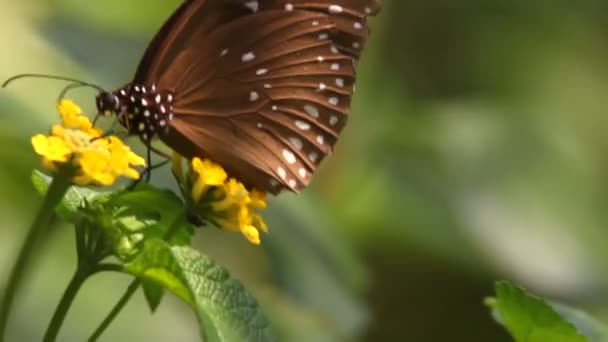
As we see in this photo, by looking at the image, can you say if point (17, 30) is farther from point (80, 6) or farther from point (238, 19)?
point (238, 19)

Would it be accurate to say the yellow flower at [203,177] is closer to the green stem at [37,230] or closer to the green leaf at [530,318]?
the green stem at [37,230]

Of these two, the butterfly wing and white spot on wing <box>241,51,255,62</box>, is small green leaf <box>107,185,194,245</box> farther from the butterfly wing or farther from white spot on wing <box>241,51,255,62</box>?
white spot on wing <box>241,51,255,62</box>

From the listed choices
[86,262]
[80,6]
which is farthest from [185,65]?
[80,6]

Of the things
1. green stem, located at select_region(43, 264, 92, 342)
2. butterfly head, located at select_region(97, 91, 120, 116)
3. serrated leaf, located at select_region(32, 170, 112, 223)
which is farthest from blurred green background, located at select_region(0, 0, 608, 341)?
green stem, located at select_region(43, 264, 92, 342)

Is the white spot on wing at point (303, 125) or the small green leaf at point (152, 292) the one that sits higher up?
the white spot on wing at point (303, 125)

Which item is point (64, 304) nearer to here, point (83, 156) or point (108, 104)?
point (83, 156)

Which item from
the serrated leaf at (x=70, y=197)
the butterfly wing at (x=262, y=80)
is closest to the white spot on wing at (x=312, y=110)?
the butterfly wing at (x=262, y=80)

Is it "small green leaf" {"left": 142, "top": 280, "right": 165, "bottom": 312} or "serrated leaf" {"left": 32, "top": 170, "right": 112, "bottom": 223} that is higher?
"serrated leaf" {"left": 32, "top": 170, "right": 112, "bottom": 223}
